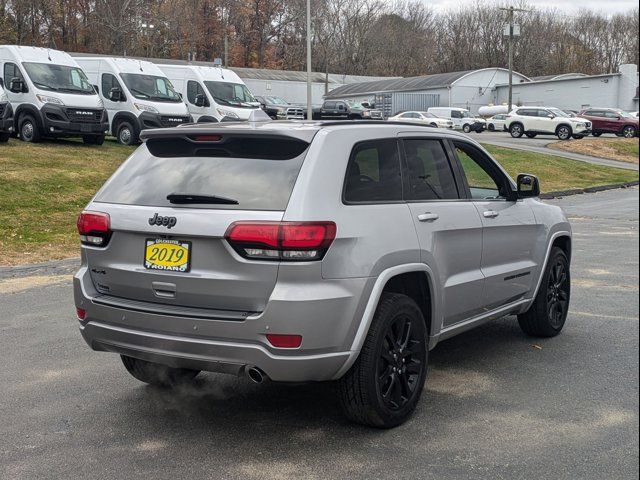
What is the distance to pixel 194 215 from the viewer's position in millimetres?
4363

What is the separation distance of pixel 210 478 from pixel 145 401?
1.34m

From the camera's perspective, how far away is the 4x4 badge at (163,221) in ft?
14.4

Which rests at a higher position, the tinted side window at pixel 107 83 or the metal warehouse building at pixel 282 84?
the metal warehouse building at pixel 282 84

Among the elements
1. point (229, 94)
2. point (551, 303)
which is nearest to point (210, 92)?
point (229, 94)

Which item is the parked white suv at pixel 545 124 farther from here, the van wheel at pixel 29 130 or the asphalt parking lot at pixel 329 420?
the asphalt parking lot at pixel 329 420

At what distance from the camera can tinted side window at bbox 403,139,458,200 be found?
5143 mm

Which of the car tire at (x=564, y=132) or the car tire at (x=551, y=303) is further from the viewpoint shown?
the car tire at (x=564, y=132)

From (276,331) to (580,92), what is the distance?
67.8m

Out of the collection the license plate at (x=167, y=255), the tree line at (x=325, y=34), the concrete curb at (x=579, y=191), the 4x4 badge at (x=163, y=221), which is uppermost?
the tree line at (x=325, y=34)

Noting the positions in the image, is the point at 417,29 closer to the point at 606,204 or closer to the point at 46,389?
the point at 606,204

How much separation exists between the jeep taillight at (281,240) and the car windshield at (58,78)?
2030 centimetres

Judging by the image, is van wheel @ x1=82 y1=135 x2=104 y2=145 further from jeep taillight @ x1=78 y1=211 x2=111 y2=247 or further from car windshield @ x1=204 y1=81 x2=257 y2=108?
jeep taillight @ x1=78 y1=211 x2=111 y2=247

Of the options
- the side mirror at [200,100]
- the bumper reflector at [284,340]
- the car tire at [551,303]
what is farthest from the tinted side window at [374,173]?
the side mirror at [200,100]

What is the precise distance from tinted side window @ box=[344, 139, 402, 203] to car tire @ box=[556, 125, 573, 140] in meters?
41.5
